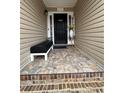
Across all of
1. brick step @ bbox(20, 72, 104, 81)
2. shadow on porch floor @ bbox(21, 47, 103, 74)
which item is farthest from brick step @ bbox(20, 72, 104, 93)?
shadow on porch floor @ bbox(21, 47, 103, 74)

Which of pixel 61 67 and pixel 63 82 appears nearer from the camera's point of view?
pixel 63 82

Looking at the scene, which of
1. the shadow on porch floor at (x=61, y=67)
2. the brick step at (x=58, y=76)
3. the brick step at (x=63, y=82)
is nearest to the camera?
the brick step at (x=63, y=82)

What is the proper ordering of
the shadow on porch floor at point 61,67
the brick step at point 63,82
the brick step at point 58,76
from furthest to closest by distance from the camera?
the shadow on porch floor at point 61,67, the brick step at point 58,76, the brick step at point 63,82

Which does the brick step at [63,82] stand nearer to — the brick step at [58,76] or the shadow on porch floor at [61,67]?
the brick step at [58,76]

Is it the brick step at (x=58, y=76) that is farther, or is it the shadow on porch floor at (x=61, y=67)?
the shadow on porch floor at (x=61, y=67)

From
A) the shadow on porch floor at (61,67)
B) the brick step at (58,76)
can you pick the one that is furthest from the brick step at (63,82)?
the shadow on porch floor at (61,67)

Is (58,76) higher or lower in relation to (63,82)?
higher

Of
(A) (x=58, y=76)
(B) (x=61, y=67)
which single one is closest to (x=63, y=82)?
(A) (x=58, y=76)

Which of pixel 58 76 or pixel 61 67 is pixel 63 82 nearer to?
pixel 58 76

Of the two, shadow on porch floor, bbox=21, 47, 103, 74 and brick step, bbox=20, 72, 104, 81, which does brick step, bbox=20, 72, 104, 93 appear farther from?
shadow on porch floor, bbox=21, 47, 103, 74

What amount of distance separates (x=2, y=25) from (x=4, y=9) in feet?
0.65

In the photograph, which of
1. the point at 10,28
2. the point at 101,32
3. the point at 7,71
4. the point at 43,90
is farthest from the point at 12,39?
the point at 101,32
